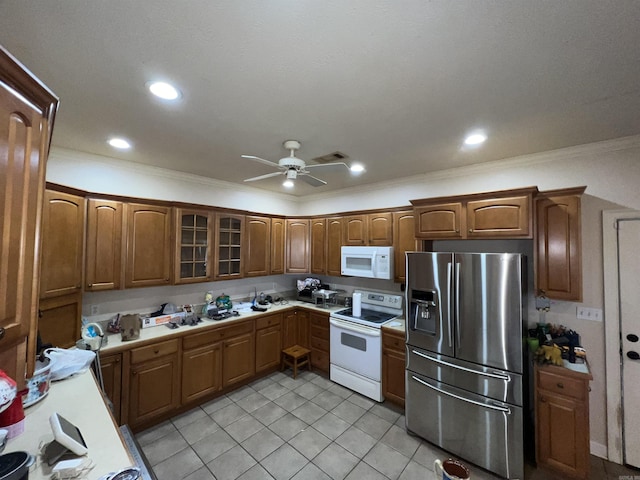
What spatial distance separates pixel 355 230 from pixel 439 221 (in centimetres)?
125

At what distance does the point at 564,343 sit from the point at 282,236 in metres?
3.45

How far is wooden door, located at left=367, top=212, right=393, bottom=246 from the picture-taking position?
11.0ft

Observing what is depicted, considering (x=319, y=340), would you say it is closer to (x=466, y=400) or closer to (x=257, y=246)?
(x=257, y=246)

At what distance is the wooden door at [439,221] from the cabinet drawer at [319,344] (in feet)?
6.40

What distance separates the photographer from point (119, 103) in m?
1.74

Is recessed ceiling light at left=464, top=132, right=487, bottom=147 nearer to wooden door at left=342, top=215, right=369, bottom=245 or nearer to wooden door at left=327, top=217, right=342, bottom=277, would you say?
wooden door at left=342, top=215, right=369, bottom=245

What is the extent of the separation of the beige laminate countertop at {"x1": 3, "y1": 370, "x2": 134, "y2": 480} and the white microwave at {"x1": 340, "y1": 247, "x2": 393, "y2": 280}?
Answer: 2.69 m

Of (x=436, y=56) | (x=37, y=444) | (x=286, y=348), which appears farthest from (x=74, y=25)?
(x=286, y=348)

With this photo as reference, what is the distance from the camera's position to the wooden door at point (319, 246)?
402 cm

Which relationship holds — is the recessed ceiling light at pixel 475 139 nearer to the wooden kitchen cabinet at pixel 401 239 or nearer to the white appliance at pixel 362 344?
the wooden kitchen cabinet at pixel 401 239

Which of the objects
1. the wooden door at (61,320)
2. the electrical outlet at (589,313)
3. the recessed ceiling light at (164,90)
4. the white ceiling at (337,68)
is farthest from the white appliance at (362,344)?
the recessed ceiling light at (164,90)

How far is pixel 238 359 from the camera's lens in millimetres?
3281

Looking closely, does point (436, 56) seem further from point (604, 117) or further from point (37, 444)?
point (37, 444)

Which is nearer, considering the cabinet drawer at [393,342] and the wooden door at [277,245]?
the cabinet drawer at [393,342]
